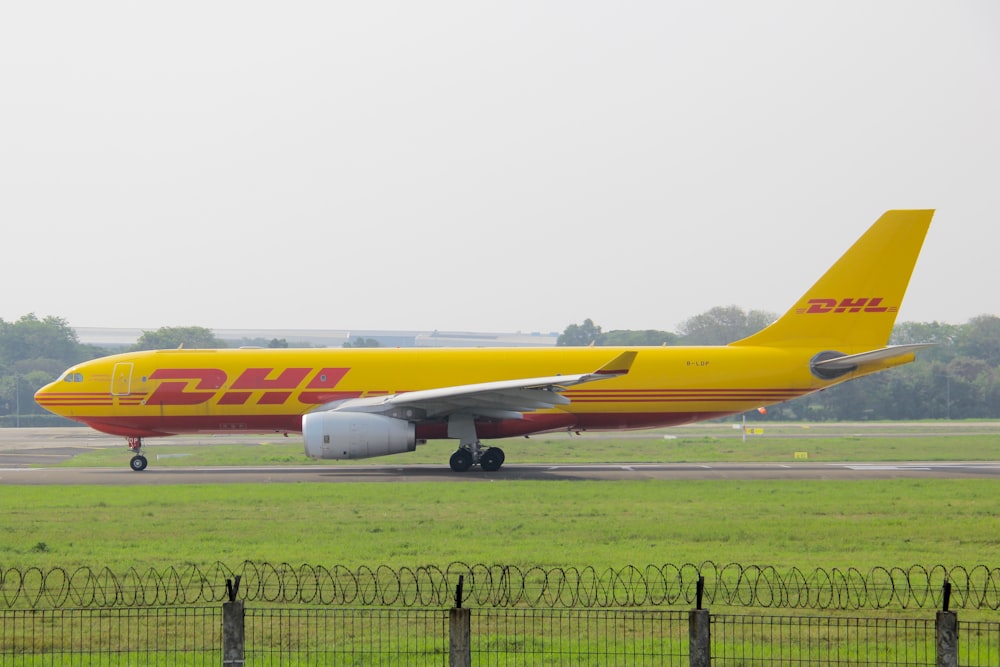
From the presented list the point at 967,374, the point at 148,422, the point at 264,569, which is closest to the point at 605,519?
the point at 264,569

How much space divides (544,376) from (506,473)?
3209 millimetres

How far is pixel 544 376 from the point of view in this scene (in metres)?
33.1

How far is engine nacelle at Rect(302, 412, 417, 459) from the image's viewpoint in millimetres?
30016

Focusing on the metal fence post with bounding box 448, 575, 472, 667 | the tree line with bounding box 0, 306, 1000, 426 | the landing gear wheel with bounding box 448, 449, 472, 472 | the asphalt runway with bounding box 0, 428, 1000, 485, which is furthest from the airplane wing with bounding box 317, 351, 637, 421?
the tree line with bounding box 0, 306, 1000, 426

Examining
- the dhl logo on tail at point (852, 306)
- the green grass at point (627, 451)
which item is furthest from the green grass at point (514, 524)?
the green grass at point (627, 451)

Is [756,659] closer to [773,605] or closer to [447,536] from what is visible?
[773,605]

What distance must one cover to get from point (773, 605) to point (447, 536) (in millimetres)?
6917

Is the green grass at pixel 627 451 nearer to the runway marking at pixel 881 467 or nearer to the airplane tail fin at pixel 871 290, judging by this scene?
the runway marking at pixel 881 467

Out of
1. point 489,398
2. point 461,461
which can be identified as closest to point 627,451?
point 461,461

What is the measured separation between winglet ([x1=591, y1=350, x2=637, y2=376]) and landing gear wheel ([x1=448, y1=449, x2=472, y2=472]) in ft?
15.3

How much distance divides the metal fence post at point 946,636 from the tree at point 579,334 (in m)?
121

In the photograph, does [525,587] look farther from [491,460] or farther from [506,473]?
[491,460]

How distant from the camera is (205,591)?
14.2 metres

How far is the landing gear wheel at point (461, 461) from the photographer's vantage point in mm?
31891
